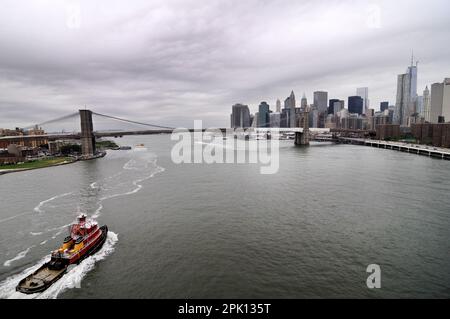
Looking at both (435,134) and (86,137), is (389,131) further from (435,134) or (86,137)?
(86,137)

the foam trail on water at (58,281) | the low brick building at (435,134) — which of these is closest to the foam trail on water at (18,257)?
the foam trail on water at (58,281)

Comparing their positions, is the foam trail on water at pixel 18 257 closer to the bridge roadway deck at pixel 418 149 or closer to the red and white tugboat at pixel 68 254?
the red and white tugboat at pixel 68 254

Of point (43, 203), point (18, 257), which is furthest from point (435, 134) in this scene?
point (18, 257)

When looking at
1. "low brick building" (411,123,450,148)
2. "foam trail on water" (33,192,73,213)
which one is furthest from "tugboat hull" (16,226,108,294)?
"low brick building" (411,123,450,148)

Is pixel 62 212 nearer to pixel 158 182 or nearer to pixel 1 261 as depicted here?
pixel 1 261

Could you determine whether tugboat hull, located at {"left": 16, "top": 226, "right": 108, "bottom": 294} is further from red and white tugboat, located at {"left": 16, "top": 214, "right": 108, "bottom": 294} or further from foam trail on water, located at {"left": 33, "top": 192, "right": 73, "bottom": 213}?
foam trail on water, located at {"left": 33, "top": 192, "right": 73, "bottom": 213}
